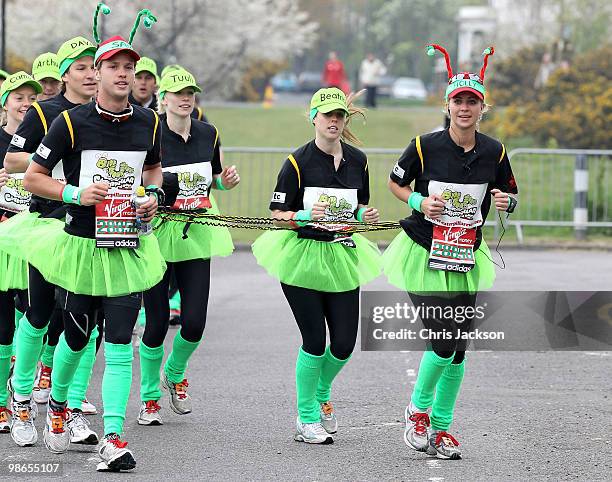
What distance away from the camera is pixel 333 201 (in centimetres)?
830

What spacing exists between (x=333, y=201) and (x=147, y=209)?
1325mm

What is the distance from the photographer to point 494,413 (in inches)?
359

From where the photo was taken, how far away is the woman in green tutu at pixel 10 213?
8.66 metres

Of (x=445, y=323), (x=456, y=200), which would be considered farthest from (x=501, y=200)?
(x=445, y=323)

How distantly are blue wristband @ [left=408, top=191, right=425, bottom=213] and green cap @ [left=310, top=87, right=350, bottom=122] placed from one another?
30.6 inches

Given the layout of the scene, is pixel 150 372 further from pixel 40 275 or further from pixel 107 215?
pixel 107 215

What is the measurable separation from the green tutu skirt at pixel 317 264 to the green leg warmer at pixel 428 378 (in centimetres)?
71

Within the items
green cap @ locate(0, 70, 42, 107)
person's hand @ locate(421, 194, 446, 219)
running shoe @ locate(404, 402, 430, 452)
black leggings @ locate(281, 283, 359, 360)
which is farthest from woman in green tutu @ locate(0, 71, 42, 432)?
person's hand @ locate(421, 194, 446, 219)

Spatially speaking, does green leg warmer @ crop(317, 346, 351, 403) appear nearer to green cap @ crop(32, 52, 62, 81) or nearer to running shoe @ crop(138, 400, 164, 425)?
running shoe @ crop(138, 400, 164, 425)

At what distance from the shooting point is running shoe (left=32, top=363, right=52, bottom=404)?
30.7ft

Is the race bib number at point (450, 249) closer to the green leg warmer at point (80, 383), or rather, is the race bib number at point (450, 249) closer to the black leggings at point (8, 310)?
the green leg warmer at point (80, 383)

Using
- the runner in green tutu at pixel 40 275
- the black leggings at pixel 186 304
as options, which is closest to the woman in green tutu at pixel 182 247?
the black leggings at pixel 186 304

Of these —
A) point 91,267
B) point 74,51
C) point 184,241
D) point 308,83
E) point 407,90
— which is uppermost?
point 308,83

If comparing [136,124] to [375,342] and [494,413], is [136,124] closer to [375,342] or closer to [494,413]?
[494,413]
